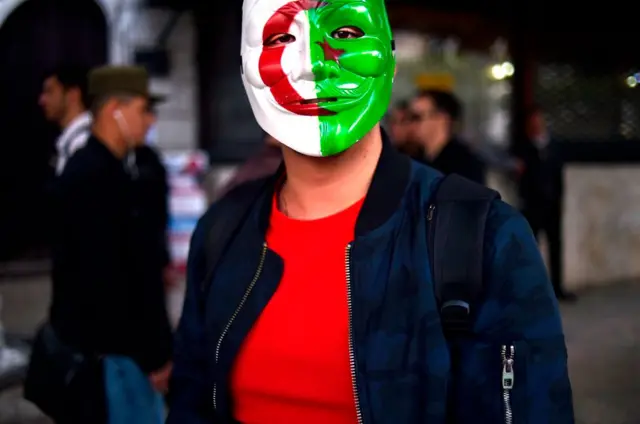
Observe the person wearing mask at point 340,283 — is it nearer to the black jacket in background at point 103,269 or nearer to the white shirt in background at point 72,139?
the black jacket in background at point 103,269

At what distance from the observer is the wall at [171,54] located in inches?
327

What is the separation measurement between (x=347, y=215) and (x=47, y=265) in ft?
24.3

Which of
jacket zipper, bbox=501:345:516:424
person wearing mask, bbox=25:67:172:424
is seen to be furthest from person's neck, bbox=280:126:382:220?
person wearing mask, bbox=25:67:172:424

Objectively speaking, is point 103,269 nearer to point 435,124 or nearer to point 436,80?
point 435,124

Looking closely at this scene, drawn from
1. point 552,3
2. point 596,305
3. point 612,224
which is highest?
point 552,3

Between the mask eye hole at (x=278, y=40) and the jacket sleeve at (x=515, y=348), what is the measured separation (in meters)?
0.55

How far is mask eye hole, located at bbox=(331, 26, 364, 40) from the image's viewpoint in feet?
5.09

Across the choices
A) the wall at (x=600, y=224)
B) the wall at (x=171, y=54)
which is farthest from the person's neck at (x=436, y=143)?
the wall at (x=600, y=224)

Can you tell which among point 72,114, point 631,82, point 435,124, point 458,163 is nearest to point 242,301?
point 458,163

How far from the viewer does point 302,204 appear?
1.60 meters

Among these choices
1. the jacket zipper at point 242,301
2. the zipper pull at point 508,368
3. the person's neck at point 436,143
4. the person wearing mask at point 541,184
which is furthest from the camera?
the person wearing mask at point 541,184

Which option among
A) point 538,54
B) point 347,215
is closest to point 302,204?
point 347,215

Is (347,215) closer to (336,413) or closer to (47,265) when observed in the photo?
(336,413)

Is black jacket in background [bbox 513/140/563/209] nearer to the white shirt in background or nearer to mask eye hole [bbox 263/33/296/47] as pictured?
the white shirt in background
